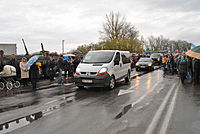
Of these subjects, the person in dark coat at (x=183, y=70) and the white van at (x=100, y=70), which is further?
the person in dark coat at (x=183, y=70)

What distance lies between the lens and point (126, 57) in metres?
12.0

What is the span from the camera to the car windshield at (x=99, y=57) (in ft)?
31.6

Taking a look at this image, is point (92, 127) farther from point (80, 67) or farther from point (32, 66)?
point (32, 66)

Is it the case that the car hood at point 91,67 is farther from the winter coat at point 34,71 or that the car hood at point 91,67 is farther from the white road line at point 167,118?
the white road line at point 167,118

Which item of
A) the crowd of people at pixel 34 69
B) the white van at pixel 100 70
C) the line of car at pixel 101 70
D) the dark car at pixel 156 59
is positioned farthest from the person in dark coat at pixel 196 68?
the dark car at pixel 156 59

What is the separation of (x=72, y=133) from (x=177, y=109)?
3.56 meters

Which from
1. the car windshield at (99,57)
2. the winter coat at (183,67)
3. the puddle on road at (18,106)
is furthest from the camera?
the winter coat at (183,67)

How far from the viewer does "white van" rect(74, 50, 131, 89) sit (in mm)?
8805

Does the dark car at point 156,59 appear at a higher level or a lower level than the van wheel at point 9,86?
higher

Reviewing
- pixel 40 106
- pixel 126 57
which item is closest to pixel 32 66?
pixel 40 106

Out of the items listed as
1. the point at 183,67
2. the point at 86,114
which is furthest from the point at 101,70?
the point at 183,67

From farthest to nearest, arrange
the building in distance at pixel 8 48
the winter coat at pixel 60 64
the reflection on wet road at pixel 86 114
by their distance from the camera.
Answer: the building in distance at pixel 8 48, the winter coat at pixel 60 64, the reflection on wet road at pixel 86 114

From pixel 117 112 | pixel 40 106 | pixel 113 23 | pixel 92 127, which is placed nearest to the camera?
pixel 92 127

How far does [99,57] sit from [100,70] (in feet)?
4.06
